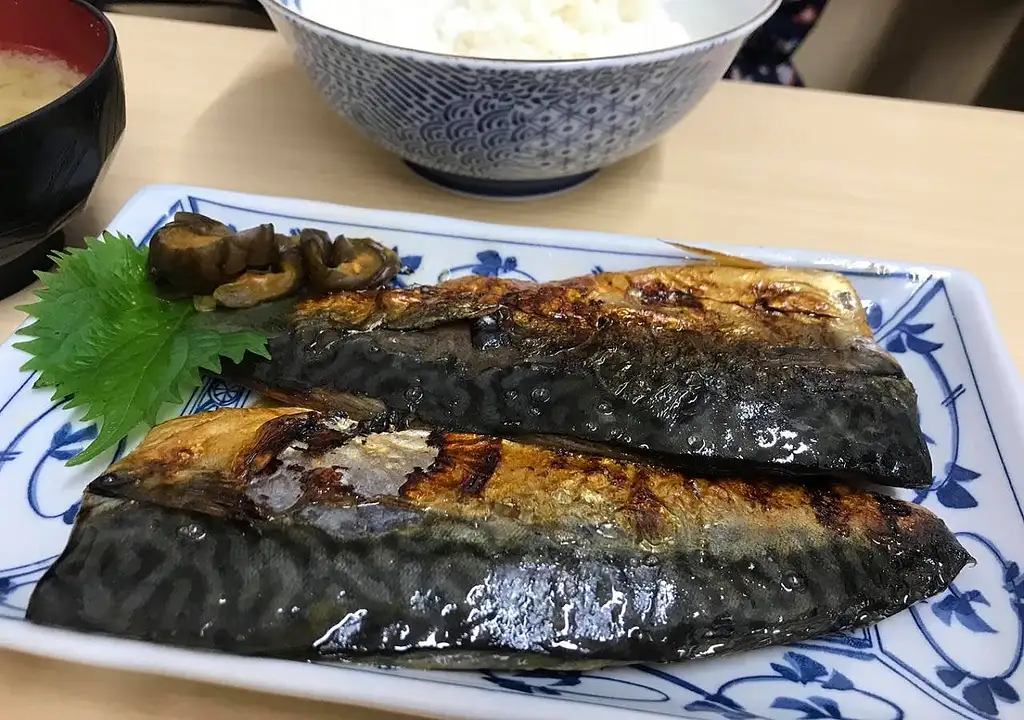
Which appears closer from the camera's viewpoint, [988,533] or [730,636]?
[730,636]

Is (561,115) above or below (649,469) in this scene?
above

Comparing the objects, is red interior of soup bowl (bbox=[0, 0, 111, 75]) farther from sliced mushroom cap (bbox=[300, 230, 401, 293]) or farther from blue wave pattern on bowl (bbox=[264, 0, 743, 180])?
sliced mushroom cap (bbox=[300, 230, 401, 293])

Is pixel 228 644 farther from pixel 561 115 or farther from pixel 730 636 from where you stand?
pixel 561 115

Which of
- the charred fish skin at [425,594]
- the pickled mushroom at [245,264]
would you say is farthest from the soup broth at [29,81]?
the charred fish skin at [425,594]

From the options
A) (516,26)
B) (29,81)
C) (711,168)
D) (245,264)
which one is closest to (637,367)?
(245,264)

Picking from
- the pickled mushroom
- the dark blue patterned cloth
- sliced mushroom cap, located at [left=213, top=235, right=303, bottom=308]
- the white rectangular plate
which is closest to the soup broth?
the white rectangular plate

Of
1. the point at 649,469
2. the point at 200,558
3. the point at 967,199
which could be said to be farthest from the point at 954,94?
the point at 200,558

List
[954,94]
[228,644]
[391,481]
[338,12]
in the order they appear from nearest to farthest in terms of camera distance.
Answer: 1. [228,644]
2. [391,481]
3. [338,12]
4. [954,94]

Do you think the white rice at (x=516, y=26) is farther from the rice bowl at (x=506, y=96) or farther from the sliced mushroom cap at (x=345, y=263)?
the sliced mushroom cap at (x=345, y=263)
